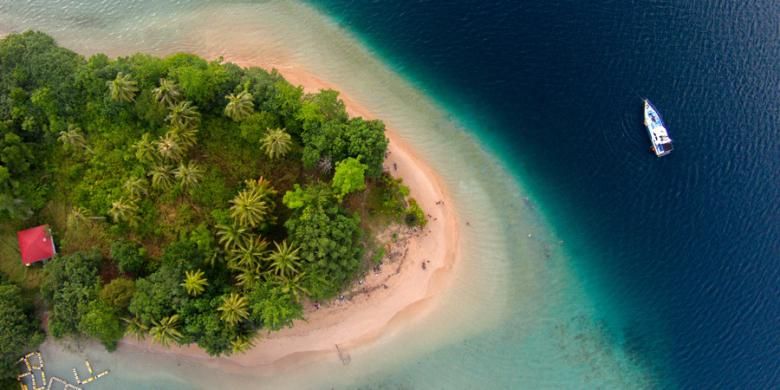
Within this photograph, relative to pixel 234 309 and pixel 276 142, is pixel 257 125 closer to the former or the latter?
pixel 276 142

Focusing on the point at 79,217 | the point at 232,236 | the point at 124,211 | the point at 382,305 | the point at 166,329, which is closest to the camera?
the point at 166,329

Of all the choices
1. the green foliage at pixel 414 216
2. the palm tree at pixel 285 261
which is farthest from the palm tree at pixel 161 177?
Result: the green foliage at pixel 414 216

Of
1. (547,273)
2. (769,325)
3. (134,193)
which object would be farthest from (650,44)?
(134,193)

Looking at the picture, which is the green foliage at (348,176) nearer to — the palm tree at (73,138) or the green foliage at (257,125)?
the green foliage at (257,125)

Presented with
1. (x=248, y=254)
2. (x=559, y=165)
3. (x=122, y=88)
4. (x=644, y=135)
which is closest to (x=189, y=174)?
(x=248, y=254)

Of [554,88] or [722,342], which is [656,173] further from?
[722,342]

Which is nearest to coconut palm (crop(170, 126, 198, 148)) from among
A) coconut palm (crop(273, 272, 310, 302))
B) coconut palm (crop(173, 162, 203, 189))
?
coconut palm (crop(173, 162, 203, 189))
